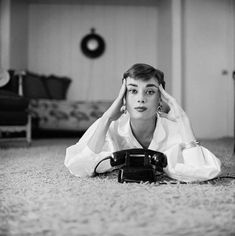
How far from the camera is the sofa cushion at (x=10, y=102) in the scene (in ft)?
8.68

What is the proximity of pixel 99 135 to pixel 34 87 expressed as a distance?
316cm

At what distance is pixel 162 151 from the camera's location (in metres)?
1.33

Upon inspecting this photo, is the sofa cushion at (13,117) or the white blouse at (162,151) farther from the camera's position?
the sofa cushion at (13,117)

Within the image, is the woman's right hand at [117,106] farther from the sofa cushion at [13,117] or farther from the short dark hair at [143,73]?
the sofa cushion at [13,117]

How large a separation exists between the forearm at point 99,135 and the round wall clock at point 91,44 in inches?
158

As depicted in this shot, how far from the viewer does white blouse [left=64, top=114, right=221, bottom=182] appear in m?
1.19

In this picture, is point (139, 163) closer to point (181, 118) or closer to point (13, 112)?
point (181, 118)

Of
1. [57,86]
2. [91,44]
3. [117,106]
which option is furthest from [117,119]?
[91,44]

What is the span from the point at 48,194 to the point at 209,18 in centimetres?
422

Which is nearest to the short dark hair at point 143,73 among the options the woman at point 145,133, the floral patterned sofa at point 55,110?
the woman at point 145,133

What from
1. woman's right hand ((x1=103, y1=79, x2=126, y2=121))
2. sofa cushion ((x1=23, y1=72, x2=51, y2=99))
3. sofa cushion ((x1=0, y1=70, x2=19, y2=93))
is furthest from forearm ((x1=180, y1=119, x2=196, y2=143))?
sofa cushion ((x1=23, y1=72, x2=51, y2=99))

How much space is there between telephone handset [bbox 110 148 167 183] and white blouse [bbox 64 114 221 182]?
8cm

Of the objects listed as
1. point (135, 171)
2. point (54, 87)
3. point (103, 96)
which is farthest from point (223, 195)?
point (103, 96)

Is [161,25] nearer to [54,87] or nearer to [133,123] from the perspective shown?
[54,87]
